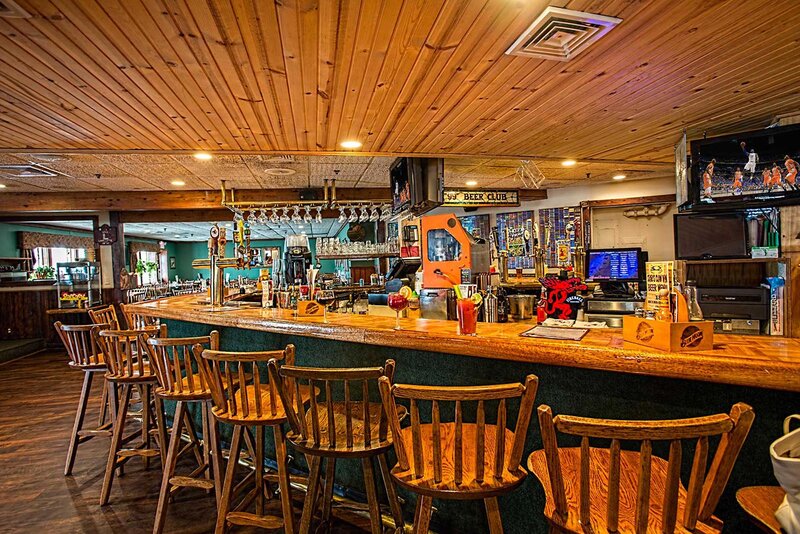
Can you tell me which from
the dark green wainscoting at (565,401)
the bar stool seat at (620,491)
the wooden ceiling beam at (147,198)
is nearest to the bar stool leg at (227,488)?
the dark green wainscoting at (565,401)

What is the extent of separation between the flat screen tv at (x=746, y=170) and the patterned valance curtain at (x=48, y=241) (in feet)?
43.1

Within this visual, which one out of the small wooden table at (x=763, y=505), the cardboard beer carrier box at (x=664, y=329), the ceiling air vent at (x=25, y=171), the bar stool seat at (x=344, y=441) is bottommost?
the small wooden table at (x=763, y=505)

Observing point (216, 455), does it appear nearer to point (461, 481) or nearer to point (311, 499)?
point (311, 499)

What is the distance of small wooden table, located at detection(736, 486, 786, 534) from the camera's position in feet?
3.78

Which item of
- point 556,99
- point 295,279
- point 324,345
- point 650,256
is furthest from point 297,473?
point 650,256

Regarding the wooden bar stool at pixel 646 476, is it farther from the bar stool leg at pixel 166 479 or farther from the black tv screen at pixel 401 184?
the black tv screen at pixel 401 184

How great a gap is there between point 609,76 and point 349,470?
2783 millimetres

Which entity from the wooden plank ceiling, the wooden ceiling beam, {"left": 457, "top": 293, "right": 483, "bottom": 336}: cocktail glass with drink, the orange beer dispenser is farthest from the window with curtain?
{"left": 457, "top": 293, "right": 483, "bottom": 336}: cocktail glass with drink

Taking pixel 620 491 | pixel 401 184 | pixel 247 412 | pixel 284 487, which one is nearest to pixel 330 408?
pixel 247 412

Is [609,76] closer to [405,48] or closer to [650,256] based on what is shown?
[405,48]

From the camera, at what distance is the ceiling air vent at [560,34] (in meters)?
1.87

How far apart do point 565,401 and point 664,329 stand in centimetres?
53

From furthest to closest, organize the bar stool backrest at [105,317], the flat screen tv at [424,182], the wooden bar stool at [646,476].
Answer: the flat screen tv at [424,182], the bar stool backrest at [105,317], the wooden bar stool at [646,476]

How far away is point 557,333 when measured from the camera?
6.32 feet
